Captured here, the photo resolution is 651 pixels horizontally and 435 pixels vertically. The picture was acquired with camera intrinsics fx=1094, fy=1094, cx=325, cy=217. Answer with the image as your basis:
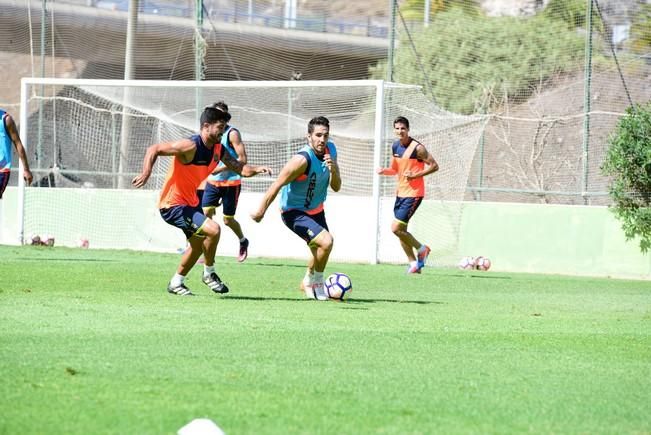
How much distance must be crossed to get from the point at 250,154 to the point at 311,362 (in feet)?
48.1

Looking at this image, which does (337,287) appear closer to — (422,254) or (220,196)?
(220,196)

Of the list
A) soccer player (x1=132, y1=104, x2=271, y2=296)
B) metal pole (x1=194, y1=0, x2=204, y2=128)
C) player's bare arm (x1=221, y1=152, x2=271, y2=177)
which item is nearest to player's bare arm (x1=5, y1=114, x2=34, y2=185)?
soccer player (x1=132, y1=104, x2=271, y2=296)

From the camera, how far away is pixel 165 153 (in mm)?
11219

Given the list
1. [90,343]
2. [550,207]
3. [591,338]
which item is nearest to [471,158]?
[550,207]

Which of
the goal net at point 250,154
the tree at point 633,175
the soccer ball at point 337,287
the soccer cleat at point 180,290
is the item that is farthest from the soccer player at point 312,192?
the tree at point 633,175

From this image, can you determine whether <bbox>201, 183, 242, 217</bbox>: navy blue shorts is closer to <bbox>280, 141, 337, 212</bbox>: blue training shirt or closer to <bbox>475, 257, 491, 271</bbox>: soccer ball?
<bbox>280, 141, 337, 212</bbox>: blue training shirt

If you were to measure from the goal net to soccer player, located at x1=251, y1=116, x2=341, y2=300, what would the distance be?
7323 mm

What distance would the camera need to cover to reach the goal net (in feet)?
66.1

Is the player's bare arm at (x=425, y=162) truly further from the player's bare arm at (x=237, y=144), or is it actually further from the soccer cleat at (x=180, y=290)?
the soccer cleat at (x=180, y=290)

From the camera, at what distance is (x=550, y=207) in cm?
1955

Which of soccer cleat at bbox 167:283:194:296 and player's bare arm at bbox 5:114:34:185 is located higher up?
player's bare arm at bbox 5:114:34:185

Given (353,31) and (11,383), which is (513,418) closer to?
(11,383)

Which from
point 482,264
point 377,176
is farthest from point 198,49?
point 482,264

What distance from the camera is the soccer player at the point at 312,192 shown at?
11.5 meters
